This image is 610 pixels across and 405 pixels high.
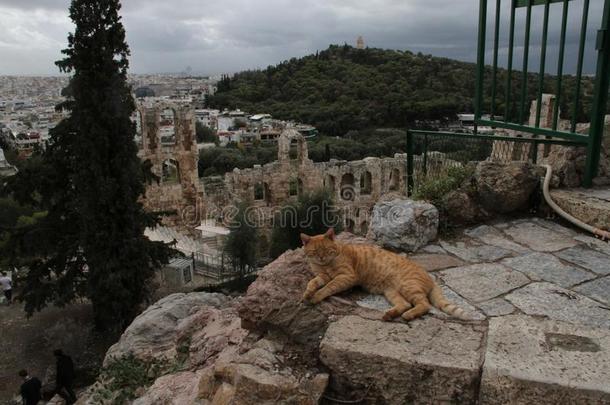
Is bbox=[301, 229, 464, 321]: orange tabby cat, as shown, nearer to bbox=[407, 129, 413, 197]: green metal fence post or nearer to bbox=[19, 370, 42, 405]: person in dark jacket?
bbox=[407, 129, 413, 197]: green metal fence post

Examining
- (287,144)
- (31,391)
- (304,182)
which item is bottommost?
(304,182)

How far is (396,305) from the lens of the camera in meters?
2.80

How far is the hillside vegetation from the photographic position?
47125 mm

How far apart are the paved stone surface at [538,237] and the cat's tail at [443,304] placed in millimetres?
1270

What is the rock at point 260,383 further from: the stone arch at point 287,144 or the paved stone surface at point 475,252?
the stone arch at point 287,144

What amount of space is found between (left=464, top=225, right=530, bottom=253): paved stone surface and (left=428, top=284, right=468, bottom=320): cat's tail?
1.11 m

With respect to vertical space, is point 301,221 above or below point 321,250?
below

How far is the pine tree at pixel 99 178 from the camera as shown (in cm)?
1083

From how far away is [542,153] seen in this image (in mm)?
6680

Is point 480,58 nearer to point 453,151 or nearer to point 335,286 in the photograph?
point 453,151

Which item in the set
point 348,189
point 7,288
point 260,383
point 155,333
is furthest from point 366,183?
point 260,383

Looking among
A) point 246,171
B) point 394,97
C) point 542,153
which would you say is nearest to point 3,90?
point 394,97

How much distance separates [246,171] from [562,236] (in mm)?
18985

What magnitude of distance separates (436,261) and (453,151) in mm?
2105
